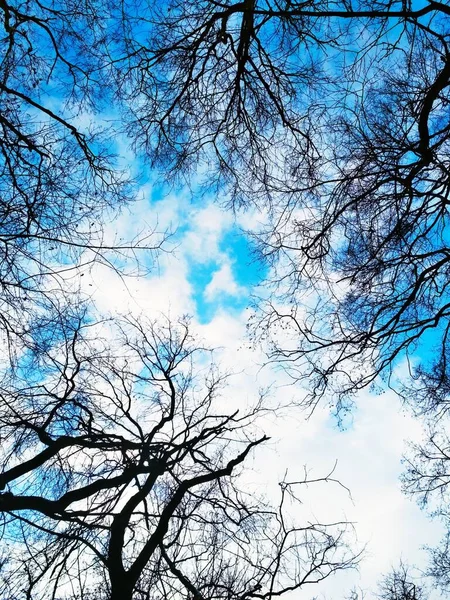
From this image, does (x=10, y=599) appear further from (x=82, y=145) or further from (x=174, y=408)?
(x=82, y=145)

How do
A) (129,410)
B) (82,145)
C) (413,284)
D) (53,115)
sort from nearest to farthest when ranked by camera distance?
(53,115) < (82,145) < (413,284) < (129,410)

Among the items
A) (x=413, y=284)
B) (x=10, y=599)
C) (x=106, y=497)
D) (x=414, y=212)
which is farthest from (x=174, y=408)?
(x=414, y=212)

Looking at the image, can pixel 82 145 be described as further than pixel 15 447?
No

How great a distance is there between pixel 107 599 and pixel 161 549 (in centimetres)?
85

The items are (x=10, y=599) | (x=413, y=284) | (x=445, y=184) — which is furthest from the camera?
(x=413, y=284)

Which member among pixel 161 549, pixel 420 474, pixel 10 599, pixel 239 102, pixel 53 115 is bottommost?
pixel 10 599

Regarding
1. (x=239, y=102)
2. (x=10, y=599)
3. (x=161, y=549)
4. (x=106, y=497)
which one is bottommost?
(x=10, y=599)

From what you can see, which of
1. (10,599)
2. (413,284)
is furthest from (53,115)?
(10,599)

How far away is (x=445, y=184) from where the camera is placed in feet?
18.0

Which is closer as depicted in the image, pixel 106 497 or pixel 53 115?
pixel 53 115

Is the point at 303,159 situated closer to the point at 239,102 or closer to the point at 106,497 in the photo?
the point at 239,102

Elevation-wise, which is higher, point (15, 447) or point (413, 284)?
point (413, 284)

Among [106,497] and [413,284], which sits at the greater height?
[413,284]

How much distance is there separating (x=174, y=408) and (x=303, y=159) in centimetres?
429
